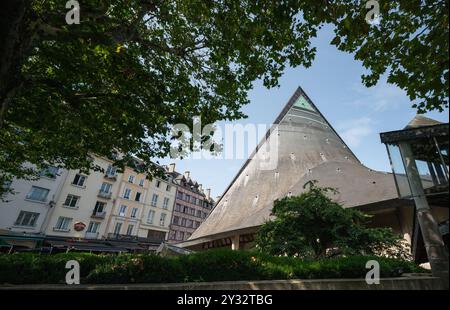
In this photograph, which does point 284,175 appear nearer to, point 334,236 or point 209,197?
point 334,236

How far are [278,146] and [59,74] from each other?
2175 centimetres

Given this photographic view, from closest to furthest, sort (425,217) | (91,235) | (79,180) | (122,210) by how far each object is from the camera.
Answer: (425,217) → (79,180) → (91,235) → (122,210)

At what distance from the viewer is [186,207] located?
2089 inches

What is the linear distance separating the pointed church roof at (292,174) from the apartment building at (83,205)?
18.5m

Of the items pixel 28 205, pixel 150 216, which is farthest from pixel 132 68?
pixel 150 216

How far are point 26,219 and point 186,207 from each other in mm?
30704

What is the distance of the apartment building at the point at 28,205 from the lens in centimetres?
2460

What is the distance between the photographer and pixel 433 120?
8.14 m

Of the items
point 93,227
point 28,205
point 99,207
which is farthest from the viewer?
point 99,207

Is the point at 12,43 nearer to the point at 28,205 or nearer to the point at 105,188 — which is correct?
the point at 28,205

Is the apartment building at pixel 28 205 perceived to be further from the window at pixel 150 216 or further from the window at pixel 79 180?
the window at pixel 150 216

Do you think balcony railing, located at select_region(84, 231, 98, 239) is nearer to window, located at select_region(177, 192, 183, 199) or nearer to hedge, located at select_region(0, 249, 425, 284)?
window, located at select_region(177, 192, 183, 199)

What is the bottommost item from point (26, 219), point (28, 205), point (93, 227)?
point (26, 219)
